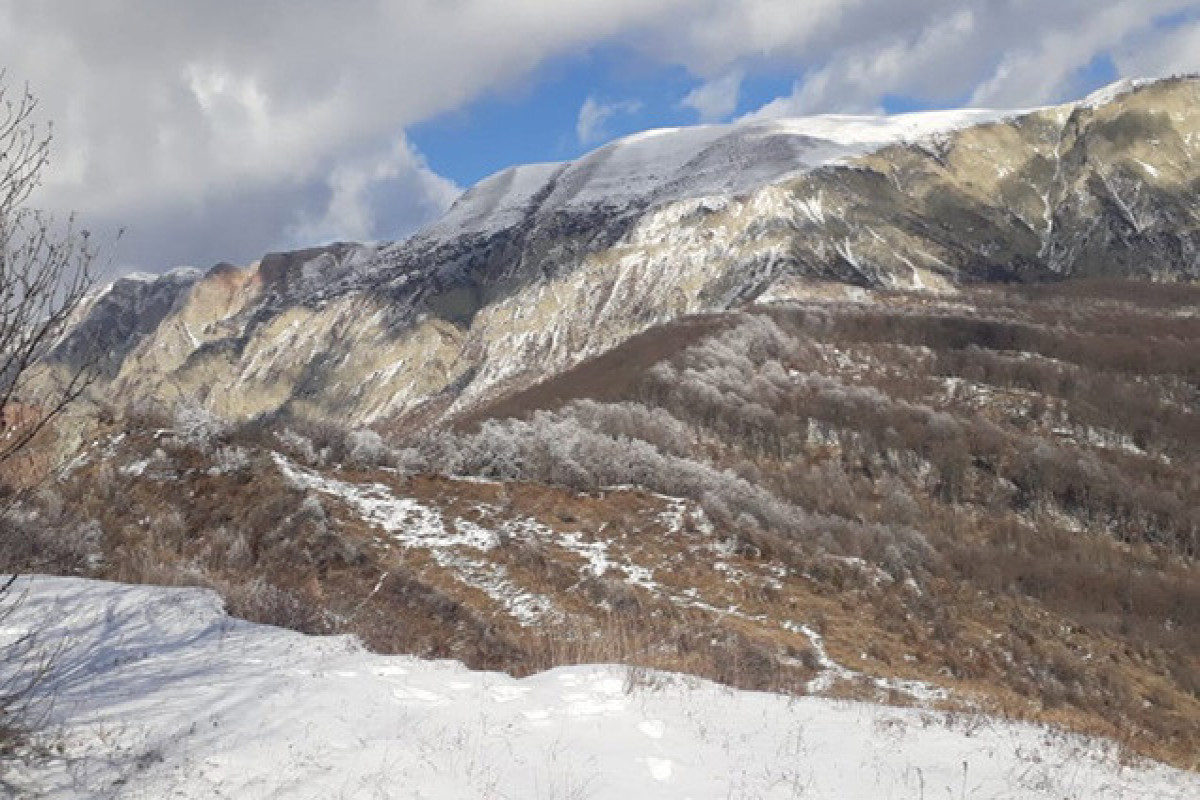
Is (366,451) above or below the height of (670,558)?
above

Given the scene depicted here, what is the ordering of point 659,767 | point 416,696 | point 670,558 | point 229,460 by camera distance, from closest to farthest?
point 659,767
point 416,696
point 670,558
point 229,460

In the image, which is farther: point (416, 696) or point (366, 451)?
point (366, 451)

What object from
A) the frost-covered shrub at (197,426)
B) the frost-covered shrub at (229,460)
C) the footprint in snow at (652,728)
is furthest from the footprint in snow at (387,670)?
the frost-covered shrub at (197,426)

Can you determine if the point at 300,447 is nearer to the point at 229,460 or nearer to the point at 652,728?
the point at 229,460

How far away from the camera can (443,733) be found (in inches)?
325

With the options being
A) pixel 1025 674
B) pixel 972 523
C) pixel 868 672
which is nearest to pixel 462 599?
pixel 868 672

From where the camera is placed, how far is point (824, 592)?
24.8m

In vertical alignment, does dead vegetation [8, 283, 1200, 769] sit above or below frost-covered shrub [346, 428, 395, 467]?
below

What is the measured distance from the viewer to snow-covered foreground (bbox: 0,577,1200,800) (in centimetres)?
705

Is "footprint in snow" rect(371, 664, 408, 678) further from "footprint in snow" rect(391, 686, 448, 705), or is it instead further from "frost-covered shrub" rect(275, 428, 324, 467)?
"frost-covered shrub" rect(275, 428, 324, 467)

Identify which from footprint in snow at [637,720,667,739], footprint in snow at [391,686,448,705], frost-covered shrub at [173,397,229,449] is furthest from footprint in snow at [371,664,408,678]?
frost-covered shrub at [173,397,229,449]

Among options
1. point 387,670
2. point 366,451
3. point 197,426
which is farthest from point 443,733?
point 366,451

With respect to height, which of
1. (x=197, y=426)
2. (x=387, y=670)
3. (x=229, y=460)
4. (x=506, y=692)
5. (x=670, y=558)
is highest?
(x=197, y=426)

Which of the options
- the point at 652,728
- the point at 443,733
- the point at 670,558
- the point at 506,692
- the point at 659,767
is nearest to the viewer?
the point at 659,767
